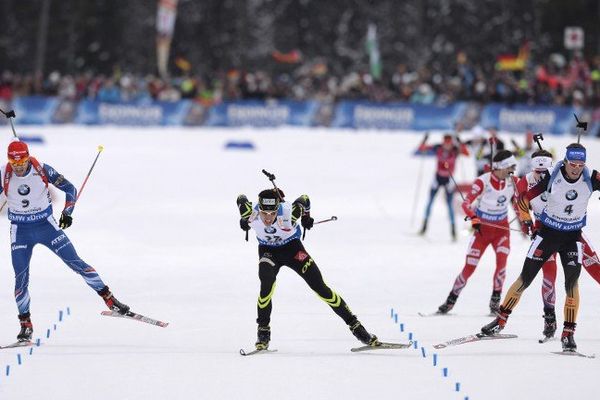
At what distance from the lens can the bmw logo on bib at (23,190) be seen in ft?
38.2

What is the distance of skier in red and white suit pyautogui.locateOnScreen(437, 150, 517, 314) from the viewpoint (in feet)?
43.8

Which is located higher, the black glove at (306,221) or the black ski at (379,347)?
the black glove at (306,221)

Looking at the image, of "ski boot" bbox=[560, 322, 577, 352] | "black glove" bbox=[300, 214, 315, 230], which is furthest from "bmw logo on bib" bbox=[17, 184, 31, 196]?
"ski boot" bbox=[560, 322, 577, 352]

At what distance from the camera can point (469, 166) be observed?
105 feet

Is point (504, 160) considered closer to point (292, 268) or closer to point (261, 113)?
point (292, 268)

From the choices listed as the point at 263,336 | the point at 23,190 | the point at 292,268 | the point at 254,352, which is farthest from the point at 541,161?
the point at 23,190

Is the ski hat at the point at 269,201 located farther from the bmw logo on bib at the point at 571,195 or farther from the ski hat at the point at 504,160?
the ski hat at the point at 504,160

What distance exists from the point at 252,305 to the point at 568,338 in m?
4.49

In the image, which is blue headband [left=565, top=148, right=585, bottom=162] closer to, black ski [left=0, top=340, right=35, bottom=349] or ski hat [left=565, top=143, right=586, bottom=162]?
ski hat [left=565, top=143, right=586, bottom=162]

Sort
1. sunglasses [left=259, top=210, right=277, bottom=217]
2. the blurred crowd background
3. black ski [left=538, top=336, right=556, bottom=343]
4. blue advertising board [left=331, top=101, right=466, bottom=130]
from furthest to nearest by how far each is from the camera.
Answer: the blurred crowd background → blue advertising board [left=331, top=101, right=466, bottom=130] → black ski [left=538, top=336, right=556, bottom=343] → sunglasses [left=259, top=210, right=277, bottom=217]

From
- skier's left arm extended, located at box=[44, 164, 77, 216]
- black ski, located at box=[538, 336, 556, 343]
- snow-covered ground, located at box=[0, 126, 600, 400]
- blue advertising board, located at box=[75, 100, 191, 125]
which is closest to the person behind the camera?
snow-covered ground, located at box=[0, 126, 600, 400]

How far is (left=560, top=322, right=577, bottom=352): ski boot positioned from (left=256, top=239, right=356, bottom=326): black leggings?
224 centimetres

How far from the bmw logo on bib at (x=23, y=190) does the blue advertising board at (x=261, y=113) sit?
2539 centimetres

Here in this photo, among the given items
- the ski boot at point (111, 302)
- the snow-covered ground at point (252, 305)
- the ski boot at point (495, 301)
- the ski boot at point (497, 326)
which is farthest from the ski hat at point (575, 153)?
the ski boot at point (111, 302)
